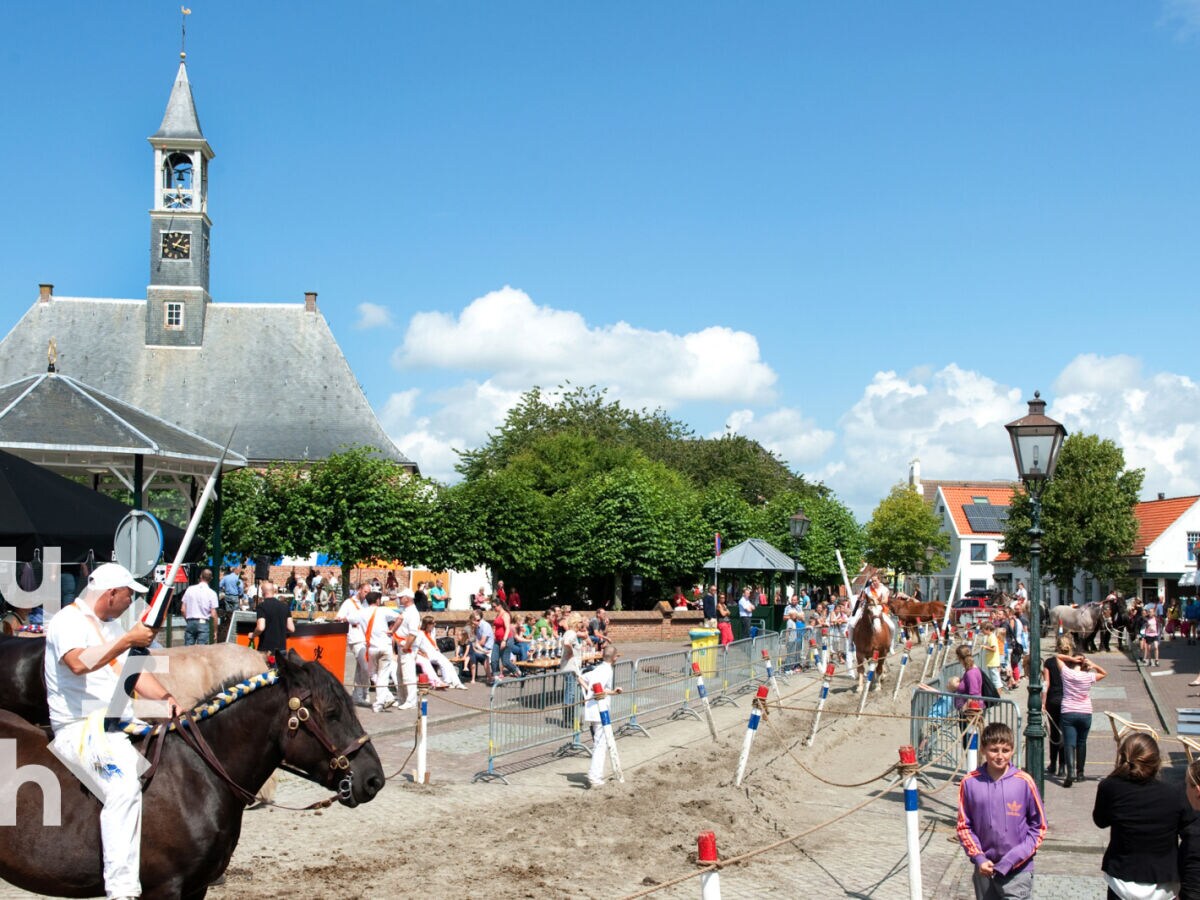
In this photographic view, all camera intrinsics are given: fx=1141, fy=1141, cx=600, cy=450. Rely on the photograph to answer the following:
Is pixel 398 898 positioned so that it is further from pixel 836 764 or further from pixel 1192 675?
pixel 1192 675

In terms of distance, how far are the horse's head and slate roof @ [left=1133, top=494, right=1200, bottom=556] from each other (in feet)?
175

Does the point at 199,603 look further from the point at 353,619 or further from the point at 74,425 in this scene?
the point at 74,425

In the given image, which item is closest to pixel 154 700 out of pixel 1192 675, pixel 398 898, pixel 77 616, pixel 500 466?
pixel 77 616

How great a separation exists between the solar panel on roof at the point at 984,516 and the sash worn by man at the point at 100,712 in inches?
3340

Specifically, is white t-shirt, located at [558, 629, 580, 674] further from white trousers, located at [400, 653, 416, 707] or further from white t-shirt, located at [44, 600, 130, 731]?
white t-shirt, located at [44, 600, 130, 731]

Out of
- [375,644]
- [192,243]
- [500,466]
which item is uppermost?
[192,243]

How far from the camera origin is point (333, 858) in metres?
9.33

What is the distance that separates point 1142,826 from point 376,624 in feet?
42.2

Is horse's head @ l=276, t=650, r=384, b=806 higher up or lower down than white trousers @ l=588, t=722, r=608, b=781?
higher up

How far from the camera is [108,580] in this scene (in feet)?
18.1

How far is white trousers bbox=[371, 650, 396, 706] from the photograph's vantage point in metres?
17.3

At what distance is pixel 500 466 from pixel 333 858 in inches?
2442

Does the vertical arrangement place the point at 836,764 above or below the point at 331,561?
below

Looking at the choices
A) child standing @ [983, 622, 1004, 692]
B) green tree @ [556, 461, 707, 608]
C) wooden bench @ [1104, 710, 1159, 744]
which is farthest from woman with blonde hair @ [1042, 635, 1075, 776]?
green tree @ [556, 461, 707, 608]
